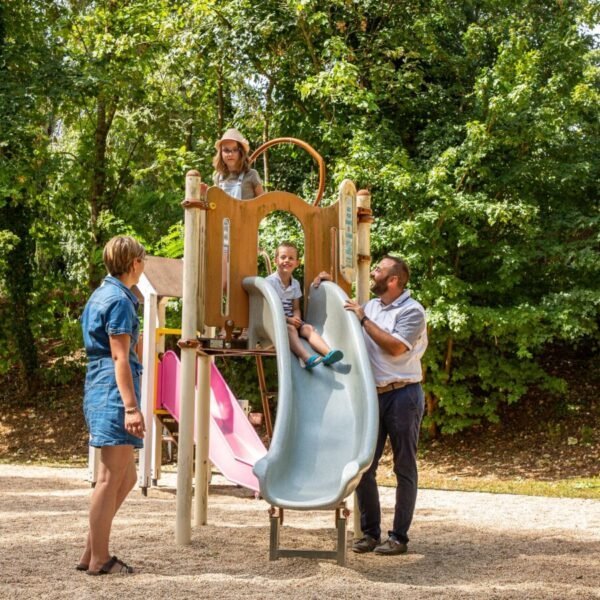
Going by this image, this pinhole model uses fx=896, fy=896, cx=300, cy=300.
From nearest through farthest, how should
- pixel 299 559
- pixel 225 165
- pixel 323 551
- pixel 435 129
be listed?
pixel 323 551
pixel 299 559
pixel 225 165
pixel 435 129

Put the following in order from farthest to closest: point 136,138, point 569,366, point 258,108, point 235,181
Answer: point 136,138, point 569,366, point 258,108, point 235,181

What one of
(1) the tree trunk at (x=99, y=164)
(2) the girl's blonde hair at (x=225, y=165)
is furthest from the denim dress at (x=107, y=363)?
(1) the tree trunk at (x=99, y=164)

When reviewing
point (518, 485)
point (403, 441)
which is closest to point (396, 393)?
point (403, 441)

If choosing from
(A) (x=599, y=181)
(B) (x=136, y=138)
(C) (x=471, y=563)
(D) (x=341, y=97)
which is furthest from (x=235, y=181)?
(B) (x=136, y=138)

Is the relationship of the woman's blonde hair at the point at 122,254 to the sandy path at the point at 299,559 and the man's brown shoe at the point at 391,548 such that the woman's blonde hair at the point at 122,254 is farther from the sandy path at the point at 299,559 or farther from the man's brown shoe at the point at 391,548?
the man's brown shoe at the point at 391,548

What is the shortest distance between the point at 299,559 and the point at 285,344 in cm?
124

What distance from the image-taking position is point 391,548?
5203 mm

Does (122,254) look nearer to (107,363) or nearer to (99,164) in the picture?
(107,363)

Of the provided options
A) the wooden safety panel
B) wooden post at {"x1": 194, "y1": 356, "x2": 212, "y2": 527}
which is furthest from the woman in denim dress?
wooden post at {"x1": 194, "y1": 356, "x2": 212, "y2": 527}

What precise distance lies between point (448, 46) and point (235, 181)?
26.1 ft

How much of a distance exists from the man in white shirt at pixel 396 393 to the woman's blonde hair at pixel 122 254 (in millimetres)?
1545

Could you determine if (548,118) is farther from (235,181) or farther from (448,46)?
(235,181)

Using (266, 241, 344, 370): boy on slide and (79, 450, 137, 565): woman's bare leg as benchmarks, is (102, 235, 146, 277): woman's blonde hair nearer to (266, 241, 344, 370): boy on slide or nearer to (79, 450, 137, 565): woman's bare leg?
Result: (79, 450, 137, 565): woman's bare leg

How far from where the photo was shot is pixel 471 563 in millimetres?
5105
